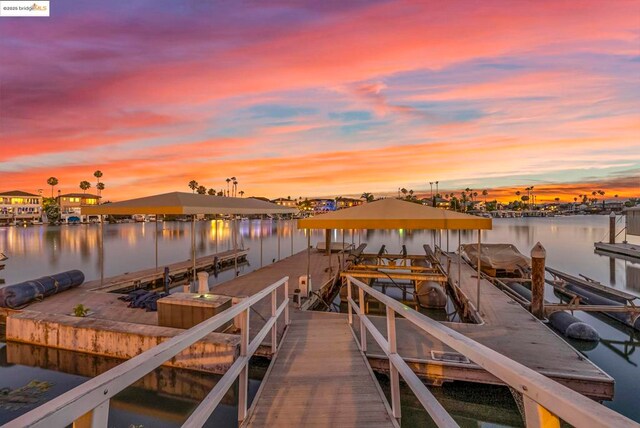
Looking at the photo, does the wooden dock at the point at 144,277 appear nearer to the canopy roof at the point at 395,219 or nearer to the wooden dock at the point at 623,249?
→ the canopy roof at the point at 395,219

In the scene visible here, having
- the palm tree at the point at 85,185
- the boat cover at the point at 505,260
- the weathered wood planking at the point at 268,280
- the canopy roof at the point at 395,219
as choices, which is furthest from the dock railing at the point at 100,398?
the palm tree at the point at 85,185

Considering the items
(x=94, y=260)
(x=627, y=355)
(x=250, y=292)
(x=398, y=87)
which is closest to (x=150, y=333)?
(x=250, y=292)

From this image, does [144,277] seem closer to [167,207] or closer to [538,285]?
[167,207]

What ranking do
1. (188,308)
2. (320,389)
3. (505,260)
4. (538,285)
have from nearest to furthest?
(320,389) → (188,308) → (538,285) → (505,260)

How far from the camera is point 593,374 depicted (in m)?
6.32

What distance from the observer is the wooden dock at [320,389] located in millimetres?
3699

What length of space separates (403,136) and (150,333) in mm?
28226

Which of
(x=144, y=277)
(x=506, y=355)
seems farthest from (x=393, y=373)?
(x=144, y=277)

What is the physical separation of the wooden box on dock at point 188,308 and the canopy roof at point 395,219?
3.13 m

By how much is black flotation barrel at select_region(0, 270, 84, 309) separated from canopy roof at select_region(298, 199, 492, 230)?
945 cm

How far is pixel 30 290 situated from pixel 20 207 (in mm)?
140894

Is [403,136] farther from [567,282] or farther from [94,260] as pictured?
[94,260]

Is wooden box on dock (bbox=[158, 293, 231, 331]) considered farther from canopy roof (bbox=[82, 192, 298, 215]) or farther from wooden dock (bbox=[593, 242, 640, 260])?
wooden dock (bbox=[593, 242, 640, 260])

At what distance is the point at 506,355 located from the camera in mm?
7746
